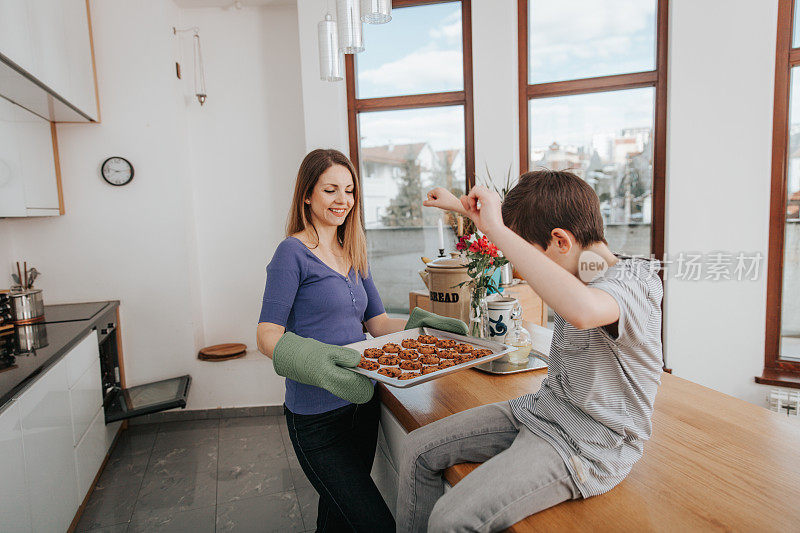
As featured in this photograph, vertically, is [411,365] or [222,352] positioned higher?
[411,365]

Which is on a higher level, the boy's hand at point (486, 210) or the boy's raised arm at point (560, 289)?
the boy's hand at point (486, 210)

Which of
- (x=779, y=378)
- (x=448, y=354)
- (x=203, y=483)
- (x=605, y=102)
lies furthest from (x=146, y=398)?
(x=779, y=378)

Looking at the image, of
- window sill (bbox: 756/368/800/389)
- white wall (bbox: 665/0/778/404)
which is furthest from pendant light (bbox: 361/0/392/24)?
window sill (bbox: 756/368/800/389)

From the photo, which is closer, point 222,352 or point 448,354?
point 448,354

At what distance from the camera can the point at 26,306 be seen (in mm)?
2535

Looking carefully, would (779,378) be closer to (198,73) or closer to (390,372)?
(390,372)

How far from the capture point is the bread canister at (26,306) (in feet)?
8.14

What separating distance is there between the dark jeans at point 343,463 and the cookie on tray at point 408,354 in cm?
24

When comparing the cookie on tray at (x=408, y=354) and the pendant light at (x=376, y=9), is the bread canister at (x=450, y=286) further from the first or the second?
the pendant light at (x=376, y=9)

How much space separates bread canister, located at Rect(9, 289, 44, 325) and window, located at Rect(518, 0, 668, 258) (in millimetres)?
2975

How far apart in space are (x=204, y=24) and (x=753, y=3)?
11.2 feet

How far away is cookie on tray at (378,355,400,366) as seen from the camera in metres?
1.31

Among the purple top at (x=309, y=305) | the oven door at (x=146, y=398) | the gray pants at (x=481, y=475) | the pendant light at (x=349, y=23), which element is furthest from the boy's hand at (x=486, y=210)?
the oven door at (x=146, y=398)

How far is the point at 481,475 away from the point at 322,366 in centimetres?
48
